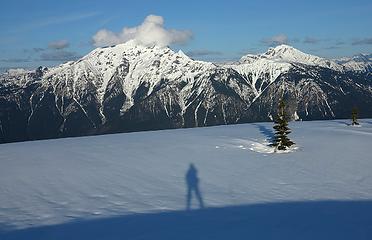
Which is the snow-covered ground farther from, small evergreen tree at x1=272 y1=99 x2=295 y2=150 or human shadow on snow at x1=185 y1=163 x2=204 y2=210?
small evergreen tree at x1=272 y1=99 x2=295 y2=150

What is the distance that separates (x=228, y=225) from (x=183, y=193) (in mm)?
4809

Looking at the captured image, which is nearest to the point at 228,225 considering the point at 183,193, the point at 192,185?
the point at 183,193

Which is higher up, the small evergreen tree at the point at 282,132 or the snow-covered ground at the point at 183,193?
the small evergreen tree at the point at 282,132

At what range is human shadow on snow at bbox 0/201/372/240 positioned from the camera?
39.8 ft

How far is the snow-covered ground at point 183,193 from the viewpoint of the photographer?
41.9 ft

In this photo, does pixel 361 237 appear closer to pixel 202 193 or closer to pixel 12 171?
pixel 202 193

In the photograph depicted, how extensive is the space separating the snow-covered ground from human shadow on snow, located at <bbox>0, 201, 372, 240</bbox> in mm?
33

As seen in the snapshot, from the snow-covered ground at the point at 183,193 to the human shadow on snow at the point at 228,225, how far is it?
3 cm

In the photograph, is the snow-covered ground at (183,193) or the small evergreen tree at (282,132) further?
the small evergreen tree at (282,132)

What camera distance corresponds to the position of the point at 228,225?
43.0 feet

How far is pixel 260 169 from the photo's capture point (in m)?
23.4

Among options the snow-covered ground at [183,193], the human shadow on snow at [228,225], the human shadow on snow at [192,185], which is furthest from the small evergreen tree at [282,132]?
the human shadow on snow at [228,225]

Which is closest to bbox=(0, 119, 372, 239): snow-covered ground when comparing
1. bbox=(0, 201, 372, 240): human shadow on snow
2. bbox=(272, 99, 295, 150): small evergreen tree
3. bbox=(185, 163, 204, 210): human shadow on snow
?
bbox=(0, 201, 372, 240): human shadow on snow

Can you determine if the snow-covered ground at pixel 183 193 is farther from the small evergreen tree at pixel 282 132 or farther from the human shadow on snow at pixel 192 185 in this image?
the small evergreen tree at pixel 282 132
